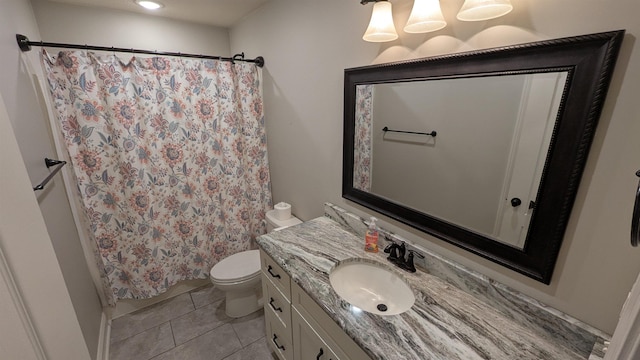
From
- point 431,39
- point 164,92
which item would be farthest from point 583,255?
point 164,92

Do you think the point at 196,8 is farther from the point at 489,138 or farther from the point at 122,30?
the point at 489,138

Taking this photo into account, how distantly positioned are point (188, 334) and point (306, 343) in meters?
1.17

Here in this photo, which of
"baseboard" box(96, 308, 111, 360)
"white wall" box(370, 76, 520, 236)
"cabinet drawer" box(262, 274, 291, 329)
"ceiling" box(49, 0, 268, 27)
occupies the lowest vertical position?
"baseboard" box(96, 308, 111, 360)

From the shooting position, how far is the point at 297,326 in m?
1.32

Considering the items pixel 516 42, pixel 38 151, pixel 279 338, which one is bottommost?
pixel 279 338

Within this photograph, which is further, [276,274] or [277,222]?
[277,222]

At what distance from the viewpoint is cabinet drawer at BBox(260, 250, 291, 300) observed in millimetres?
1328

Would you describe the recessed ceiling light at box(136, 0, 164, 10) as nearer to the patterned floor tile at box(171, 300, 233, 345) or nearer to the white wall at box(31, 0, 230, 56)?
the white wall at box(31, 0, 230, 56)

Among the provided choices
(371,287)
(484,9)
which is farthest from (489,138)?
(371,287)

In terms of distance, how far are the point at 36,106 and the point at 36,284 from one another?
1636mm

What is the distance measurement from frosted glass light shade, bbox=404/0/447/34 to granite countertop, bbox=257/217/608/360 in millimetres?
1029

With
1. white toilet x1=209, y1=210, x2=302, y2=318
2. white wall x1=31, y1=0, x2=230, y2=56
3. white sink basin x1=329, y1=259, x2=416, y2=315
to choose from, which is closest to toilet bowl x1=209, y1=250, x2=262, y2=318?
white toilet x1=209, y1=210, x2=302, y2=318

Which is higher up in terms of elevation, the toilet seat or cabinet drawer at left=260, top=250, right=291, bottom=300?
cabinet drawer at left=260, top=250, right=291, bottom=300

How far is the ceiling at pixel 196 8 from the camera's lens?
6.02 feet
